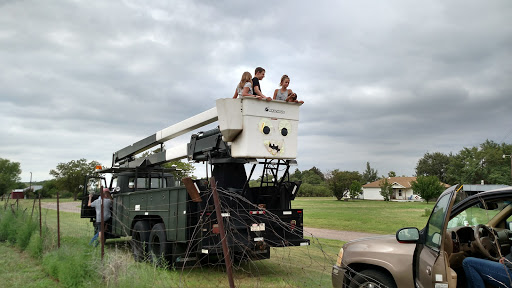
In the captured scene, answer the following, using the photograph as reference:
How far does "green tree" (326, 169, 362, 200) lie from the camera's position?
6109cm

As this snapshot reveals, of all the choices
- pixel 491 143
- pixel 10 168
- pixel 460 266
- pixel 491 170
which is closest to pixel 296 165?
Result: pixel 460 266

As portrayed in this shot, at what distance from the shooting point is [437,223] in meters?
4.19

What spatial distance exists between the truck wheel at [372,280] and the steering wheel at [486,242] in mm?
999

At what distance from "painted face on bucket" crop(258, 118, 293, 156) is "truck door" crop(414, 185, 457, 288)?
3.85 metres

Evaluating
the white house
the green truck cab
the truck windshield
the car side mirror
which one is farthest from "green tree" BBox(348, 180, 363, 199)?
the car side mirror

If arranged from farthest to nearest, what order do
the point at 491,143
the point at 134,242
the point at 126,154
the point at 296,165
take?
1. the point at 491,143
2. the point at 126,154
3. the point at 134,242
4. the point at 296,165

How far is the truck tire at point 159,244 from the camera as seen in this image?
A: 8.78 meters

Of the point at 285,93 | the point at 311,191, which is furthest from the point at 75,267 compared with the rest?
the point at 311,191

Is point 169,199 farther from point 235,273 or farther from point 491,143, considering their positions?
point 491,143

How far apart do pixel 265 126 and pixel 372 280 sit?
3.71 m

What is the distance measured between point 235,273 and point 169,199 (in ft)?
6.92

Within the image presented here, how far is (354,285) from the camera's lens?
17.1ft

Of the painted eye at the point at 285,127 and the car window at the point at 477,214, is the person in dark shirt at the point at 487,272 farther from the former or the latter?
the painted eye at the point at 285,127

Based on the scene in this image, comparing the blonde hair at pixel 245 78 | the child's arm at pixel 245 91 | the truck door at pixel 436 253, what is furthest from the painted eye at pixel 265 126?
the truck door at pixel 436 253
